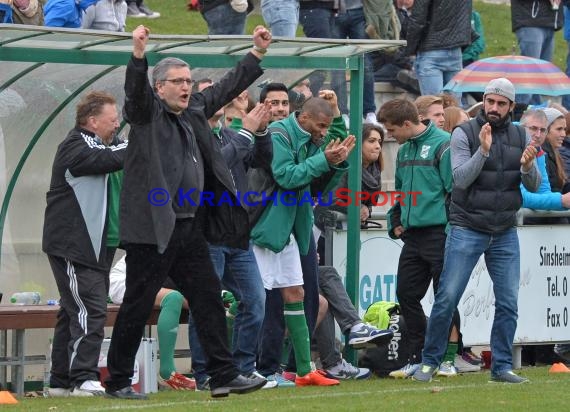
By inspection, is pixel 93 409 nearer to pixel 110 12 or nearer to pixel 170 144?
pixel 170 144

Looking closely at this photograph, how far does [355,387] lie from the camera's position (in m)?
11.2

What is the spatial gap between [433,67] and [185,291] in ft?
27.2

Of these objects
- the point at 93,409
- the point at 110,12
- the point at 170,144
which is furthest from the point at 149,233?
the point at 110,12

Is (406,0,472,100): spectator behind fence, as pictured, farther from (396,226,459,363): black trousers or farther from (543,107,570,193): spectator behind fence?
(396,226,459,363): black trousers

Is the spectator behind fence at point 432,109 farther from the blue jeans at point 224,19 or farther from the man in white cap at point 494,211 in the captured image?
the blue jeans at point 224,19

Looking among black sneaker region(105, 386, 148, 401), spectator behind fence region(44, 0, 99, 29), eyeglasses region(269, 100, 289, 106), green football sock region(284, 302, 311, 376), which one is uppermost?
spectator behind fence region(44, 0, 99, 29)

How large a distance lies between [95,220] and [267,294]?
1616 mm

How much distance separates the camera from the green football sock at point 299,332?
11.1m

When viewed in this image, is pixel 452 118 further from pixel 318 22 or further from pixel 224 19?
pixel 224 19

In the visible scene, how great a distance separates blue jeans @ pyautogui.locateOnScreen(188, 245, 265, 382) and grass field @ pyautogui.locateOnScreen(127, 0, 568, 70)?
1367 centimetres

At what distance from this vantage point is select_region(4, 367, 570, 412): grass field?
945 cm

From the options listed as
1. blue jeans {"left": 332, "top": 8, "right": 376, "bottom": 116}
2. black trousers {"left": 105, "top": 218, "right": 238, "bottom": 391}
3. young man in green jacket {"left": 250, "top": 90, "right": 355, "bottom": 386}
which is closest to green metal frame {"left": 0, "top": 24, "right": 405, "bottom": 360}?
young man in green jacket {"left": 250, "top": 90, "right": 355, "bottom": 386}

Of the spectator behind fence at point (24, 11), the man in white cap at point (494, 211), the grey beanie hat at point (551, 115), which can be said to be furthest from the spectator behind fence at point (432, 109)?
the spectator behind fence at point (24, 11)

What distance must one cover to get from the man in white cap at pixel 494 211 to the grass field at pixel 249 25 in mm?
13969
